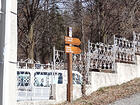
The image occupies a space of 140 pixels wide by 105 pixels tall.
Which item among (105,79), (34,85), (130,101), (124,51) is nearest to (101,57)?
(105,79)

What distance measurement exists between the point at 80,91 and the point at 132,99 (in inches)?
100

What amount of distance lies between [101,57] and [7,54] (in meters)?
8.92

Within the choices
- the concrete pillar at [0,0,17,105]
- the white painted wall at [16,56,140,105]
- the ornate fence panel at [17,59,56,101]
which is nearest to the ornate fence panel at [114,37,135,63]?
the white painted wall at [16,56,140,105]

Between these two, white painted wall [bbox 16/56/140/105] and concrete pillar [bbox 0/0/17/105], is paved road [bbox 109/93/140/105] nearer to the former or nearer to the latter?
white painted wall [bbox 16/56/140/105]

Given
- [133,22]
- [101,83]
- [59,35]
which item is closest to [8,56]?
[101,83]

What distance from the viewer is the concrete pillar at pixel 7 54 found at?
13.5 feet

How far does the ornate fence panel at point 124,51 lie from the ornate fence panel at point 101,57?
0.38 metres

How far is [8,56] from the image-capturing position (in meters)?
4.15

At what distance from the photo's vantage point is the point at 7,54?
414 centimetres

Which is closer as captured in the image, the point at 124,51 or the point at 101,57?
the point at 101,57

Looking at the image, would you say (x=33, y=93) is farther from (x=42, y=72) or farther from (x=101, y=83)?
(x=101, y=83)

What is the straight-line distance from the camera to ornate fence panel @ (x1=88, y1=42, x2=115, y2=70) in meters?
12.5

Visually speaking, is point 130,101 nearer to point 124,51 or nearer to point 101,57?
point 101,57

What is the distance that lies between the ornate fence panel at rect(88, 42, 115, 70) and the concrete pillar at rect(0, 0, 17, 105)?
8141 mm
